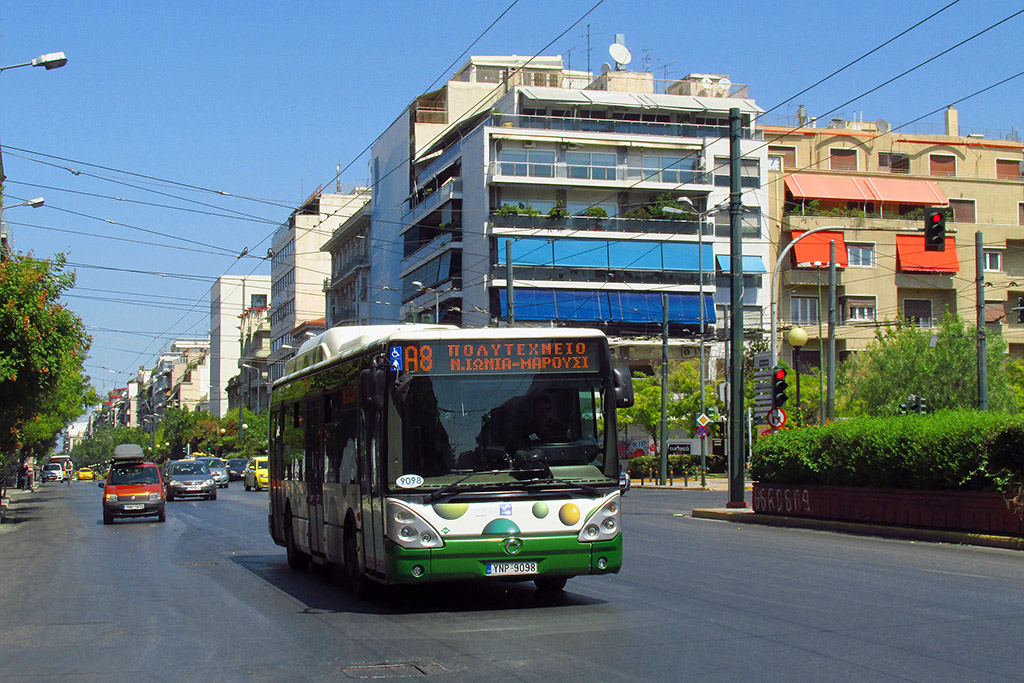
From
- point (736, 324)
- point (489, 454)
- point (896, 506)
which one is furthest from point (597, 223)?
point (489, 454)

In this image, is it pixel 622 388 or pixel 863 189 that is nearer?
pixel 622 388

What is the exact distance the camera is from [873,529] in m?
21.6

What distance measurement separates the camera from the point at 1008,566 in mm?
15492

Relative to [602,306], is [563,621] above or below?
below

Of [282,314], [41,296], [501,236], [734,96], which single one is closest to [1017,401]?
[501,236]

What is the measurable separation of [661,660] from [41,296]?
2559 cm

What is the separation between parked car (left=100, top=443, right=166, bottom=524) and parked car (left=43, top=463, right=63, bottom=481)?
95.8m

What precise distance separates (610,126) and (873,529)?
53.1 meters

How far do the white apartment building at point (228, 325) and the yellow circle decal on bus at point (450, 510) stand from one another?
14989 cm

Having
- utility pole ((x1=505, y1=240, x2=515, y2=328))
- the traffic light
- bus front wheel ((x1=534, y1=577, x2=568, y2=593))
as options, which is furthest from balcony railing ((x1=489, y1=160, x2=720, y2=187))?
bus front wheel ((x1=534, y1=577, x2=568, y2=593))

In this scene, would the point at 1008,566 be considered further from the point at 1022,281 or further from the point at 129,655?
the point at 1022,281

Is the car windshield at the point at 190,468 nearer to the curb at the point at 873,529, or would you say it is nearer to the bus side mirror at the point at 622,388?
the curb at the point at 873,529

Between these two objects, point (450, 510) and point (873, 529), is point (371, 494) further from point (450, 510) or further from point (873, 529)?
point (873, 529)

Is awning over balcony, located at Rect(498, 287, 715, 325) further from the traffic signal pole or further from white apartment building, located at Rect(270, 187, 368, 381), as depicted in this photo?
white apartment building, located at Rect(270, 187, 368, 381)
